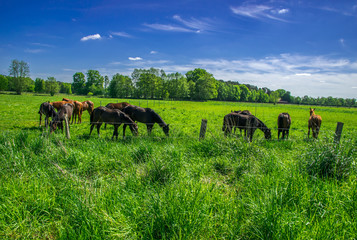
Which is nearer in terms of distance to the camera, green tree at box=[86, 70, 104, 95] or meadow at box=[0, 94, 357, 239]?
meadow at box=[0, 94, 357, 239]

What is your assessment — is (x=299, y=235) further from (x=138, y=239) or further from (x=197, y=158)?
(x=197, y=158)

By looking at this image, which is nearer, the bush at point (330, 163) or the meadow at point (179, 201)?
the meadow at point (179, 201)

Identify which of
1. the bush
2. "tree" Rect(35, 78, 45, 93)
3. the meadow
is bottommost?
the meadow

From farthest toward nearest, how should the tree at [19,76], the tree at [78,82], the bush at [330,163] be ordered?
the tree at [78,82] < the tree at [19,76] < the bush at [330,163]

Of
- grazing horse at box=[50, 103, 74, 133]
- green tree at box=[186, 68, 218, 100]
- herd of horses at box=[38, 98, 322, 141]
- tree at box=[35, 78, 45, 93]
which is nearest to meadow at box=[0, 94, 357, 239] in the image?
herd of horses at box=[38, 98, 322, 141]

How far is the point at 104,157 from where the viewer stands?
4.59 m

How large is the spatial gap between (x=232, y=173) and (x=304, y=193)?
1.49 metres

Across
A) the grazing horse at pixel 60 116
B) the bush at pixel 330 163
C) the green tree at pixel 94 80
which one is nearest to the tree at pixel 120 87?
the green tree at pixel 94 80

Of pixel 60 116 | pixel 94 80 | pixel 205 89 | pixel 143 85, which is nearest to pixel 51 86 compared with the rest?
pixel 94 80

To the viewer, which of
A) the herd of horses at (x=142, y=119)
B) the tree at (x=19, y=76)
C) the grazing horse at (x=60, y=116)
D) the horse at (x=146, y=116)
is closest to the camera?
the grazing horse at (x=60, y=116)

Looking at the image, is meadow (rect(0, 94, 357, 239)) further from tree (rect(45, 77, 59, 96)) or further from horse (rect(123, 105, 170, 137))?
tree (rect(45, 77, 59, 96))

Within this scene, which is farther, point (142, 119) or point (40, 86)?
point (40, 86)

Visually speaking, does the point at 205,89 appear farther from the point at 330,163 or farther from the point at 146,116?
the point at 330,163

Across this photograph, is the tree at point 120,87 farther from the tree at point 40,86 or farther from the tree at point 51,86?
the tree at point 40,86
